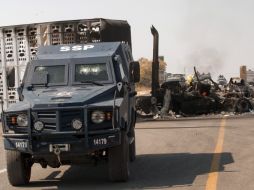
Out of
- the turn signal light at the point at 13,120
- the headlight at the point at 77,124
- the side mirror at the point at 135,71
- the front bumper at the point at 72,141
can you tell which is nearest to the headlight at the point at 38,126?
the front bumper at the point at 72,141

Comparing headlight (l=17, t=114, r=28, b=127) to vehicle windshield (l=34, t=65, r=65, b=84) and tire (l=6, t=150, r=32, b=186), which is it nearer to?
tire (l=6, t=150, r=32, b=186)

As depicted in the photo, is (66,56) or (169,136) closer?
(66,56)

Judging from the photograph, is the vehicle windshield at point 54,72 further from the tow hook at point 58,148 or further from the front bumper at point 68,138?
the tow hook at point 58,148

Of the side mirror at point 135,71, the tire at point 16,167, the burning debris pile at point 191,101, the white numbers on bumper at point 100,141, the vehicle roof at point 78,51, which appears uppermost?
the vehicle roof at point 78,51

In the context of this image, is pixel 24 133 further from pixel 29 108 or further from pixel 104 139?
pixel 104 139

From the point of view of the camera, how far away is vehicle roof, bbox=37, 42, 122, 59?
1036cm

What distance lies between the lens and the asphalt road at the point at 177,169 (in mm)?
8805

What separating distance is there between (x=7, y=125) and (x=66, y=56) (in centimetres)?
211

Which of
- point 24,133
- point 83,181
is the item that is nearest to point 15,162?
point 24,133

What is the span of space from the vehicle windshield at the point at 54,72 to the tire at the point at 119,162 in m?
1.79

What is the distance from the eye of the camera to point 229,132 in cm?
1722

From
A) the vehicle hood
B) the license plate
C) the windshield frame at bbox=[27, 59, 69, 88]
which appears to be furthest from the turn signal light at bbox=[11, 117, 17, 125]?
the windshield frame at bbox=[27, 59, 69, 88]

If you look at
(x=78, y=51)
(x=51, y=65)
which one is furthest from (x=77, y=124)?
(x=78, y=51)

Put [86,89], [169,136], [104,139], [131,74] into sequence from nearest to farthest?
[104,139]
[86,89]
[131,74]
[169,136]
